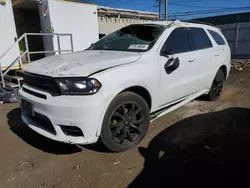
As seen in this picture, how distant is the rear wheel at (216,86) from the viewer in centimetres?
535

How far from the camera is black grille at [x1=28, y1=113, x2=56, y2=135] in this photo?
2877 mm

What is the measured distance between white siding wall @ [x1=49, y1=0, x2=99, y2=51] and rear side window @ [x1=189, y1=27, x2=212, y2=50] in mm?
5382

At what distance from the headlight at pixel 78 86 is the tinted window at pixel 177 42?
148cm

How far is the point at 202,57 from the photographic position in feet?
14.8

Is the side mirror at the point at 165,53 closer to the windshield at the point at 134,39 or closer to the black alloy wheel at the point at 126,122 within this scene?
the windshield at the point at 134,39

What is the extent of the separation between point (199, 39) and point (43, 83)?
125 inches

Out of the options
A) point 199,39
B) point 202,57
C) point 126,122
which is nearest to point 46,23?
point 199,39

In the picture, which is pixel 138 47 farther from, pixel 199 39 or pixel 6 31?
pixel 6 31

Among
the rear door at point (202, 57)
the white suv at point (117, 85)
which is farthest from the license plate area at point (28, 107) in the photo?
the rear door at point (202, 57)

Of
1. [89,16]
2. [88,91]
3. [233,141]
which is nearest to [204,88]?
[233,141]

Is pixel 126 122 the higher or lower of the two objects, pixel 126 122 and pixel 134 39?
the lower

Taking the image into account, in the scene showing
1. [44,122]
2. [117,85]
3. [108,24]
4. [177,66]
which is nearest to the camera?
[117,85]

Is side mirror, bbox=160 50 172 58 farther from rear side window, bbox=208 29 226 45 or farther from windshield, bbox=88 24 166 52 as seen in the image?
rear side window, bbox=208 29 226 45

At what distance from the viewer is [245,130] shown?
389 centimetres
